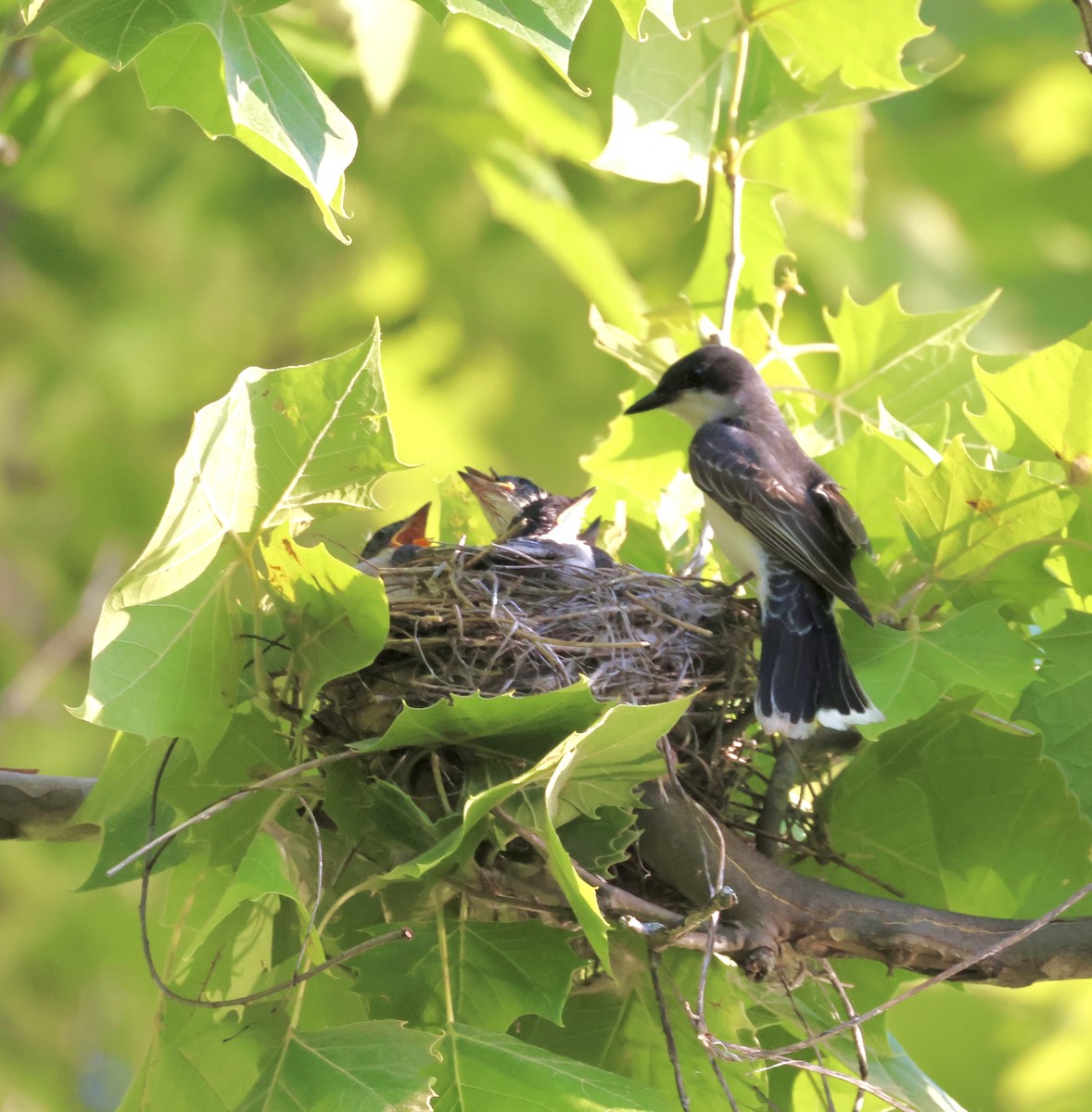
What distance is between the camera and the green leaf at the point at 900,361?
3.80m

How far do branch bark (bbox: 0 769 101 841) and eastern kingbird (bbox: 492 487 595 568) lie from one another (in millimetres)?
1362

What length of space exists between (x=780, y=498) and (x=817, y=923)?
144 cm

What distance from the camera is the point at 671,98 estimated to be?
3.79m

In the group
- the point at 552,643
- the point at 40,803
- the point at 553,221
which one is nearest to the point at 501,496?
the point at 553,221

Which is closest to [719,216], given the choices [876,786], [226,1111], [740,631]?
[740,631]

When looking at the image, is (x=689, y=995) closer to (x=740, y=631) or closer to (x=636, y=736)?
(x=636, y=736)

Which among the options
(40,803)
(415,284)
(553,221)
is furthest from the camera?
(415,284)

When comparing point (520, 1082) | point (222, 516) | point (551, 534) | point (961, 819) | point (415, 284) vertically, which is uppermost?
point (222, 516)

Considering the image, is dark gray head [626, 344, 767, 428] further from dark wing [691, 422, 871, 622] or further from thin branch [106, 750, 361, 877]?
thin branch [106, 750, 361, 877]

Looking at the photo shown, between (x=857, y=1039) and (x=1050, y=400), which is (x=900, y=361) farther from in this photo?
(x=857, y=1039)

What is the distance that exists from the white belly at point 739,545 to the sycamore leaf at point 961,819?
71 cm

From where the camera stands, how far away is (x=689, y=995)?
9.36 ft

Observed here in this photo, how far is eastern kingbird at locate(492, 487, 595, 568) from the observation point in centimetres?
403

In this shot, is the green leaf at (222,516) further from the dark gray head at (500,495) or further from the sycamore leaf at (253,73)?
the dark gray head at (500,495)
